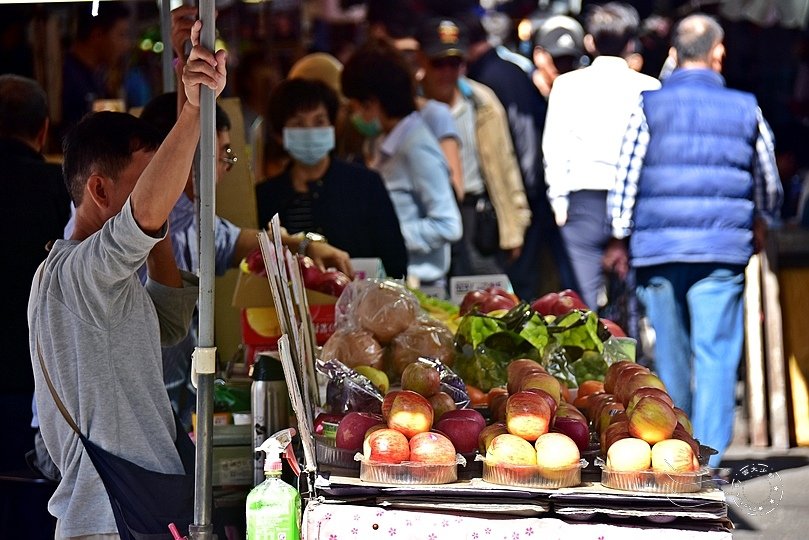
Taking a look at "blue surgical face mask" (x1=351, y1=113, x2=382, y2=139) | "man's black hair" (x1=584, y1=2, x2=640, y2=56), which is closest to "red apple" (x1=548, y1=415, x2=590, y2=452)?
"blue surgical face mask" (x1=351, y1=113, x2=382, y2=139)

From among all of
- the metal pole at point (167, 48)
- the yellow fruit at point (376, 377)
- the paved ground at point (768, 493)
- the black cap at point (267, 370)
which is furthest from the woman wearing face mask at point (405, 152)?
the black cap at point (267, 370)

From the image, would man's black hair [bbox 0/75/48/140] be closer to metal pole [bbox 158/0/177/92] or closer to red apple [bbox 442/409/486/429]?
metal pole [bbox 158/0/177/92]

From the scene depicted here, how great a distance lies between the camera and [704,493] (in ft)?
9.12

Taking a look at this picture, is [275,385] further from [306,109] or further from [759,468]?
[306,109]

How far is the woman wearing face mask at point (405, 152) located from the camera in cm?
663

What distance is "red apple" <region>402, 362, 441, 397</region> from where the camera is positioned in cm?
325

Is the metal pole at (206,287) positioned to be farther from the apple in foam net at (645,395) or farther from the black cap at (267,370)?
the apple in foam net at (645,395)

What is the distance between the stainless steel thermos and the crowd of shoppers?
0.26 m

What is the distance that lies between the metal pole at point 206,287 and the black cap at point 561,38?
598 centimetres

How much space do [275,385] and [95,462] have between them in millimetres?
560

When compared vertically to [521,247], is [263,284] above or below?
below

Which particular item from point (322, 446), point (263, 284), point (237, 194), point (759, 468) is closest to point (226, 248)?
point (237, 194)

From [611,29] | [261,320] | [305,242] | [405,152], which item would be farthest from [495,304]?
[611,29]

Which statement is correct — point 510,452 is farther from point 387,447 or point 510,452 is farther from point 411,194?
point 411,194
